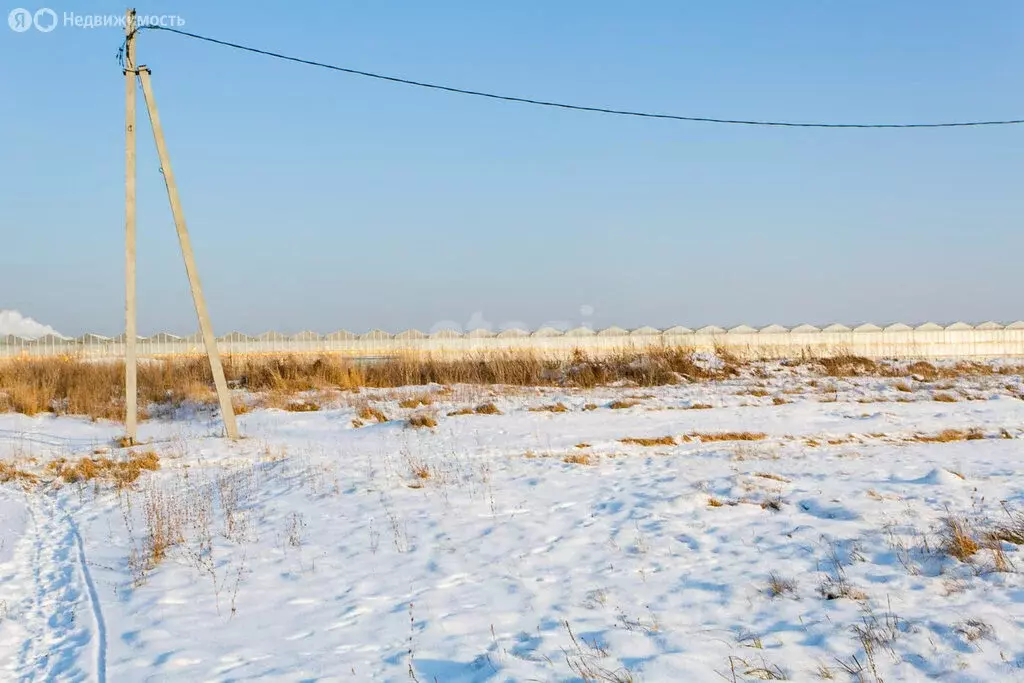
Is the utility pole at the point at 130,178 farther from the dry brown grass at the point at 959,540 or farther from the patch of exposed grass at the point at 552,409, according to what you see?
the dry brown grass at the point at 959,540

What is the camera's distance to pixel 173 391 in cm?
2042

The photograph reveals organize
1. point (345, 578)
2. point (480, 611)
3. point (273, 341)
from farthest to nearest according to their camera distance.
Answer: point (273, 341) < point (345, 578) < point (480, 611)

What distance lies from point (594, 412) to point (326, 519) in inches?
330

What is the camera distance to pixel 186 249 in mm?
13086

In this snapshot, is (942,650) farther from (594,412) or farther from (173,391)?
(173,391)

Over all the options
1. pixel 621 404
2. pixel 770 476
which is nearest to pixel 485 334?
pixel 621 404

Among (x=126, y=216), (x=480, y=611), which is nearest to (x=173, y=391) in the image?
(x=126, y=216)

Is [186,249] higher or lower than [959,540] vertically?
higher

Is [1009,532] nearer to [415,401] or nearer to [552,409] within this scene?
[552,409]

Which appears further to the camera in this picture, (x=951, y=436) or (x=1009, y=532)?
(x=951, y=436)

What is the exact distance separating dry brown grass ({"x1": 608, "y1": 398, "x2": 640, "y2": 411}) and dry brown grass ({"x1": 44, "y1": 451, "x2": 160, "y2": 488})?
8.65 metres

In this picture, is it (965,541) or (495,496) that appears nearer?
(965,541)

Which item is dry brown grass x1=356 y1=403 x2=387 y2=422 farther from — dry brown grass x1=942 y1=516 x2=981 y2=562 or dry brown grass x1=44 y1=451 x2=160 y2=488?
dry brown grass x1=942 y1=516 x2=981 y2=562

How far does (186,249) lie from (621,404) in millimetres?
8872
